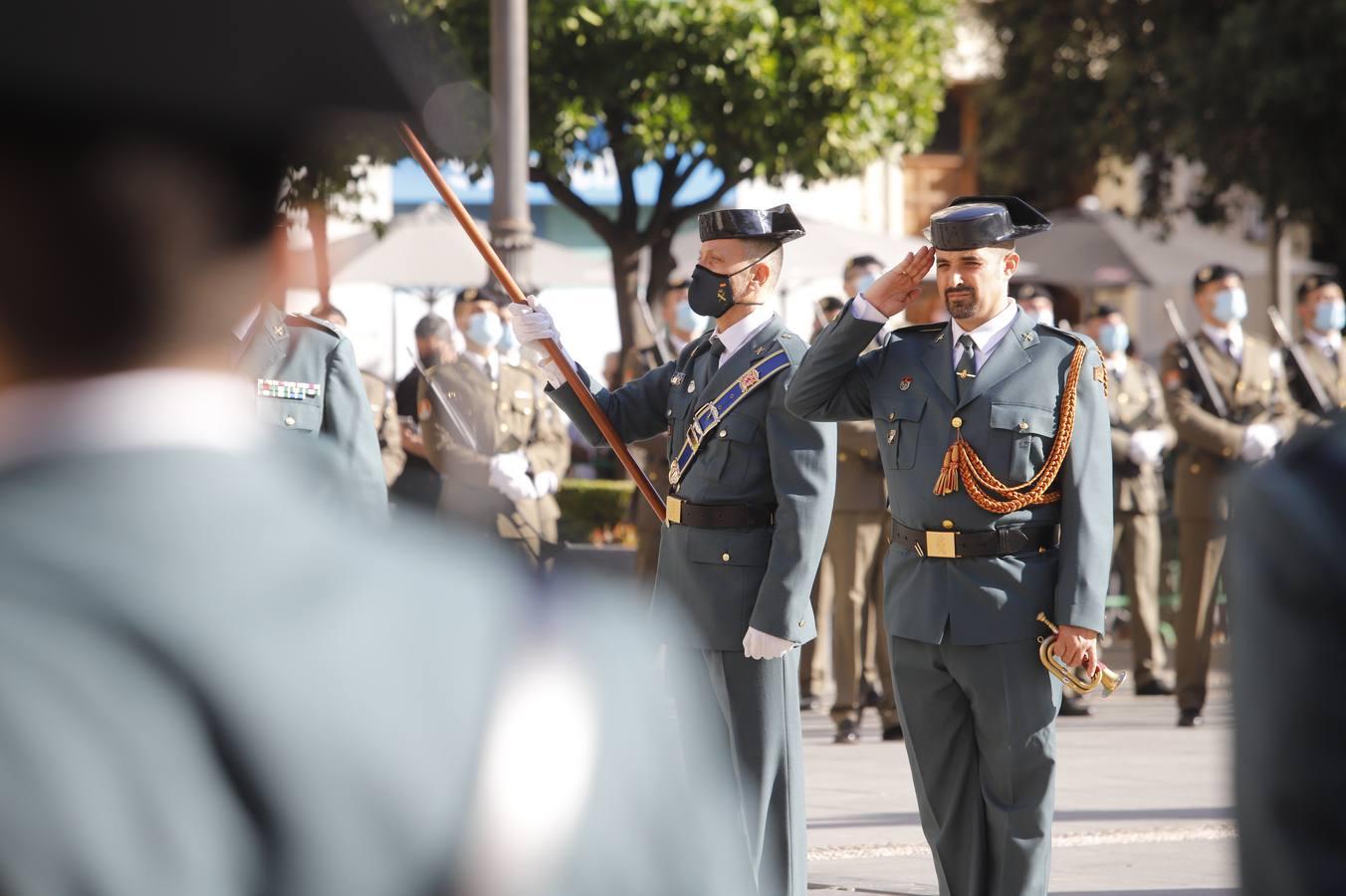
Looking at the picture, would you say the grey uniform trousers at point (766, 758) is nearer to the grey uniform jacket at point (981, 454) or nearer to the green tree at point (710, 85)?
the grey uniform jacket at point (981, 454)

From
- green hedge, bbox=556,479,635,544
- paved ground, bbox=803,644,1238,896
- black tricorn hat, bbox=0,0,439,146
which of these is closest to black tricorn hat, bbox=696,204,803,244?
paved ground, bbox=803,644,1238,896

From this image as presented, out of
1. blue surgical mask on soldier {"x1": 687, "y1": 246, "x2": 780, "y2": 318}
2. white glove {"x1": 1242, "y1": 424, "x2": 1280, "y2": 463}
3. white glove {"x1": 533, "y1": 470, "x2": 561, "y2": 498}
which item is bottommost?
white glove {"x1": 533, "y1": 470, "x2": 561, "y2": 498}

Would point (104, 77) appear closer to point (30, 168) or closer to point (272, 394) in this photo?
point (30, 168)

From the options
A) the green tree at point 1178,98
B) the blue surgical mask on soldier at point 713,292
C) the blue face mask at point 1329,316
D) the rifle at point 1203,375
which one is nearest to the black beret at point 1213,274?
the rifle at point 1203,375

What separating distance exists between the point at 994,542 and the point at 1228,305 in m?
5.83

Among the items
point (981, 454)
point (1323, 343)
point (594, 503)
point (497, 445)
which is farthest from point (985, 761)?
point (594, 503)

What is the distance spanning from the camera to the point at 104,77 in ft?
3.50

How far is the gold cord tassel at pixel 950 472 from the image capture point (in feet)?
16.9

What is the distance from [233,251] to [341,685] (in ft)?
0.83

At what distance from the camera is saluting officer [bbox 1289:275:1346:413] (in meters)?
10.7

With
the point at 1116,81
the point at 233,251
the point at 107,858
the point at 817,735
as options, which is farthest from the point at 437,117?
the point at 1116,81

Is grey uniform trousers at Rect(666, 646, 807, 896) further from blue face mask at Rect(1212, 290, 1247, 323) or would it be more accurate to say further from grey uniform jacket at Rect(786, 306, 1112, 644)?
blue face mask at Rect(1212, 290, 1247, 323)

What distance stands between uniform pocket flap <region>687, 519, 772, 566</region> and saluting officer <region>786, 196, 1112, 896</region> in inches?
13.6

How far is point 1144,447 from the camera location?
11227mm
